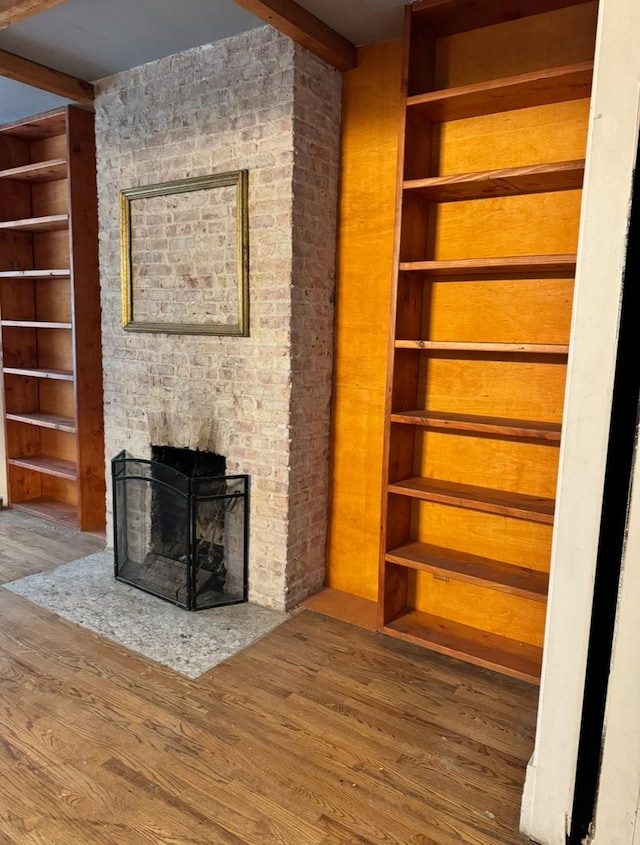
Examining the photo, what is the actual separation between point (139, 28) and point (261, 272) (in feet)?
4.14

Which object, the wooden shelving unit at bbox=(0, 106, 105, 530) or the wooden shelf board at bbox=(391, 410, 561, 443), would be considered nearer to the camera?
the wooden shelf board at bbox=(391, 410, 561, 443)

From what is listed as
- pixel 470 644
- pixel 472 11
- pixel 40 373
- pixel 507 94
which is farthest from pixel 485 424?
pixel 40 373

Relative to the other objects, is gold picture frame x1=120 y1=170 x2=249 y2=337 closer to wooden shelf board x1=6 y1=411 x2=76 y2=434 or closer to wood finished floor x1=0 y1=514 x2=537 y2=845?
wooden shelf board x1=6 y1=411 x2=76 y2=434

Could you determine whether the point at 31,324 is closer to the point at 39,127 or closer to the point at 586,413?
the point at 39,127

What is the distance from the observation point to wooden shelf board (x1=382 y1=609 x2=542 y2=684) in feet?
8.37

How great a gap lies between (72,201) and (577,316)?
3370mm

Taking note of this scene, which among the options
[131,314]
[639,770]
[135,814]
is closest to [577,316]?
[639,770]

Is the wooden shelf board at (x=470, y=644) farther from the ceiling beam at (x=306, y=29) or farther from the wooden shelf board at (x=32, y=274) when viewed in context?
the wooden shelf board at (x=32, y=274)

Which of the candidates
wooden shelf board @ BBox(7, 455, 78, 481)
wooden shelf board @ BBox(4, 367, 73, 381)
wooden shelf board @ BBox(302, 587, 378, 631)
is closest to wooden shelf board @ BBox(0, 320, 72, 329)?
wooden shelf board @ BBox(4, 367, 73, 381)

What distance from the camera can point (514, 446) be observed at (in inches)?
104

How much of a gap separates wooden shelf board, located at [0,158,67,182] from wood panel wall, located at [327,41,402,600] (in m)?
2.04

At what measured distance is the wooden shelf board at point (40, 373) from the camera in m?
4.01

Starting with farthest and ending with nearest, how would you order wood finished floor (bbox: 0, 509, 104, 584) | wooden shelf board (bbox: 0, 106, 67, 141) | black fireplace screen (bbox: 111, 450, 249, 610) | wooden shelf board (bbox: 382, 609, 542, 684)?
1. wooden shelf board (bbox: 0, 106, 67, 141)
2. wood finished floor (bbox: 0, 509, 104, 584)
3. black fireplace screen (bbox: 111, 450, 249, 610)
4. wooden shelf board (bbox: 382, 609, 542, 684)

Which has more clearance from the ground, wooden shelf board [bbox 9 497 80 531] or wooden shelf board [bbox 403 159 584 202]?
wooden shelf board [bbox 403 159 584 202]
